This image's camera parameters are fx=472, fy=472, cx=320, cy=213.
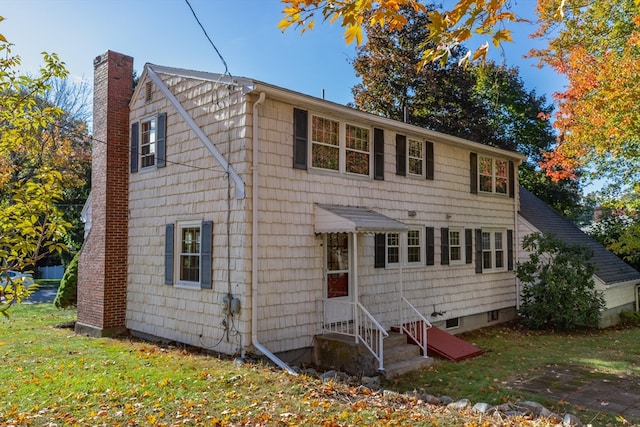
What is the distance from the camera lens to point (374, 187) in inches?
424

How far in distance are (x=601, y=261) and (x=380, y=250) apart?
9713 millimetres

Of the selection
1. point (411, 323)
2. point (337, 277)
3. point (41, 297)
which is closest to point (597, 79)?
point (411, 323)

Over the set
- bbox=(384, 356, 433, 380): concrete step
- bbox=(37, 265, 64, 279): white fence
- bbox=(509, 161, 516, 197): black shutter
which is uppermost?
bbox=(509, 161, 516, 197): black shutter

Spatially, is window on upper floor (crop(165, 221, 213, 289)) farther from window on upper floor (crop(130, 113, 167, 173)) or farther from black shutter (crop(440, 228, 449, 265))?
black shutter (crop(440, 228, 449, 265))

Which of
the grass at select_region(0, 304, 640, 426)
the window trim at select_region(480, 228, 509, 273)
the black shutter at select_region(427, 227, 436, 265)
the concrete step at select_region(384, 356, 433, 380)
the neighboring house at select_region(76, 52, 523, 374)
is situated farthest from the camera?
the window trim at select_region(480, 228, 509, 273)

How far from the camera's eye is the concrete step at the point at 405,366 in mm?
8328

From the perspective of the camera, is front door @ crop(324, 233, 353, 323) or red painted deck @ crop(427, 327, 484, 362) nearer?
front door @ crop(324, 233, 353, 323)

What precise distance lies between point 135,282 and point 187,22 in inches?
246

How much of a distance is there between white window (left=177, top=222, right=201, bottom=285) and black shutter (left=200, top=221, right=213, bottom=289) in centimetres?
29

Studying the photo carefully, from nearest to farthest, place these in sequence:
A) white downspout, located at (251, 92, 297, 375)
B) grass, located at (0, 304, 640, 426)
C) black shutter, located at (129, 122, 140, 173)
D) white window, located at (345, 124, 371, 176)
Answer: grass, located at (0, 304, 640, 426) < white downspout, located at (251, 92, 297, 375) < white window, located at (345, 124, 371, 176) < black shutter, located at (129, 122, 140, 173)

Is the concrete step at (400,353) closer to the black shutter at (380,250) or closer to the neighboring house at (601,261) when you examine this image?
the black shutter at (380,250)

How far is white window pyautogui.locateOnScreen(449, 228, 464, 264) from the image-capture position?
42.5ft

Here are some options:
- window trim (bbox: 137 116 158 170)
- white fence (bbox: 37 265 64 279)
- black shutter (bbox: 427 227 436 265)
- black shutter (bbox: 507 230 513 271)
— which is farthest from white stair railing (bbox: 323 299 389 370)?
white fence (bbox: 37 265 64 279)

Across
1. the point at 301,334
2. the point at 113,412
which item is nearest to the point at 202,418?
the point at 113,412
